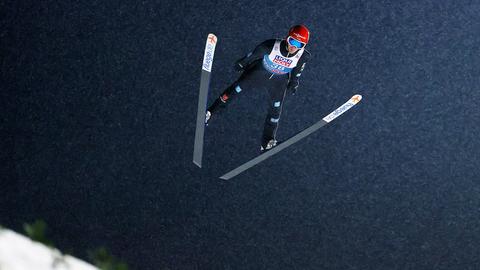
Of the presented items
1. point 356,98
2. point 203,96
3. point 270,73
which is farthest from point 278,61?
point 356,98

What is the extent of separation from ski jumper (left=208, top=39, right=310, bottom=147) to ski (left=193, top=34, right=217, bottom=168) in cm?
7

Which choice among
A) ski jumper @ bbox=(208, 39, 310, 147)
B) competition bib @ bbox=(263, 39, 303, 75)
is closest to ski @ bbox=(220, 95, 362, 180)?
ski jumper @ bbox=(208, 39, 310, 147)

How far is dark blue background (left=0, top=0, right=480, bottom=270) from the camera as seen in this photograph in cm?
346

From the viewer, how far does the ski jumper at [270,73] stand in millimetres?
3002

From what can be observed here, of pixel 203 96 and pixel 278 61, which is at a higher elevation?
pixel 203 96

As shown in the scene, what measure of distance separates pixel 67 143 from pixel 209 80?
1.01m

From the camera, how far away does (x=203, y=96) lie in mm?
3367

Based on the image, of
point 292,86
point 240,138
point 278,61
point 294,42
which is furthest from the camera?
point 240,138

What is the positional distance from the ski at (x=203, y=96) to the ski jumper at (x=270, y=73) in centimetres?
7

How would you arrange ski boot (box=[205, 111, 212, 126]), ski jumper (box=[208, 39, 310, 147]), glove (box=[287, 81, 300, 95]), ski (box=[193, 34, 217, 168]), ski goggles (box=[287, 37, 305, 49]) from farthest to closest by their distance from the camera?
1. ski boot (box=[205, 111, 212, 126])
2. ski (box=[193, 34, 217, 168])
3. glove (box=[287, 81, 300, 95])
4. ski jumper (box=[208, 39, 310, 147])
5. ski goggles (box=[287, 37, 305, 49])

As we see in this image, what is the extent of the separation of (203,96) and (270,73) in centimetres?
48

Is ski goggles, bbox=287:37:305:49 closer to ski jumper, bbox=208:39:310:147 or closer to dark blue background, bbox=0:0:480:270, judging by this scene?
ski jumper, bbox=208:39:310:147

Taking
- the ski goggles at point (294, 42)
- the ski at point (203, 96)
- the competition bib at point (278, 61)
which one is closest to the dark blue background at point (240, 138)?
the ski at point (203, 96)

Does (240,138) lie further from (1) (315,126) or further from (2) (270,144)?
(1) (315,126)
